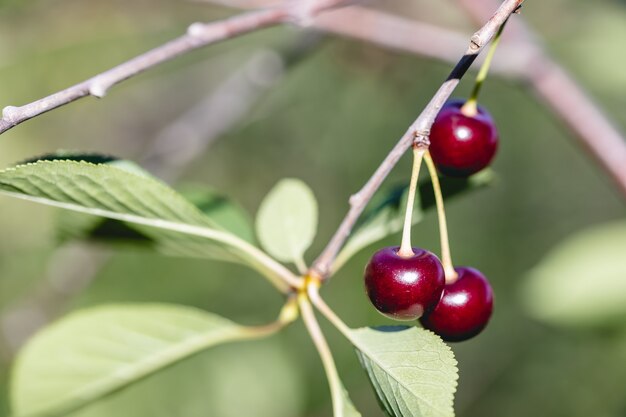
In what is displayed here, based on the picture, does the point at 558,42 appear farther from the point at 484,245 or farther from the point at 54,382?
the point at 54,382

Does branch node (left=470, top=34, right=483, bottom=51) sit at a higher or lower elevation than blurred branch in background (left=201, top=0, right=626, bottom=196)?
lower

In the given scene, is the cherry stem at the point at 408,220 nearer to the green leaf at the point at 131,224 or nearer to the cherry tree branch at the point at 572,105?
the green leaf at the point at 131,224

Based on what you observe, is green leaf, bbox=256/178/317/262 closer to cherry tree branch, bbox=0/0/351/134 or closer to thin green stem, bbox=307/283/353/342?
thin green stem, bbox=307/283/353/342

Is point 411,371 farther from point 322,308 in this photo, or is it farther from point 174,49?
point 174,49

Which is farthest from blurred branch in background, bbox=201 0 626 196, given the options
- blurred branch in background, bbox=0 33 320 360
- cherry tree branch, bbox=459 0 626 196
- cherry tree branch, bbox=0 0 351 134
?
cherry tree branch, bbox=0 0 351 134

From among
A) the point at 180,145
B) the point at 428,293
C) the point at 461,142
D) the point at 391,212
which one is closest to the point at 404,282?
the point at 428,293
